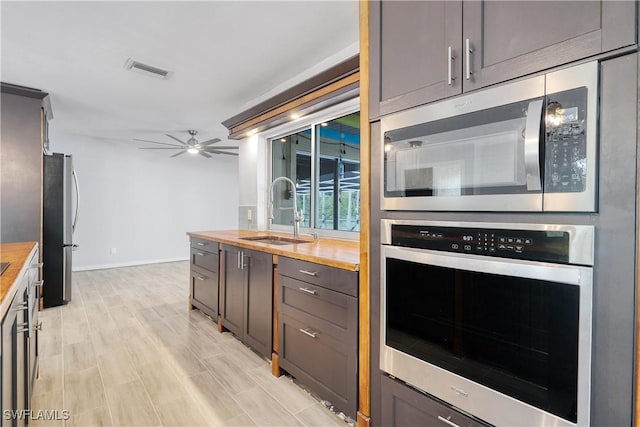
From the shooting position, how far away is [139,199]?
6312 mm

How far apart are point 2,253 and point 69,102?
9.42 ft

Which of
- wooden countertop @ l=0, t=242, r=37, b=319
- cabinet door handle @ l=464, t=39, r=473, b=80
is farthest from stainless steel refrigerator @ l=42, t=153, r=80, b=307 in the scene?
cabinet door handle @ l=464, t=39, r=473, b=80

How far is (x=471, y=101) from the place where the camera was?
1078mm

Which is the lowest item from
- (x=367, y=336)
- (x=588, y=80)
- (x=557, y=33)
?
(x=367, y=336)

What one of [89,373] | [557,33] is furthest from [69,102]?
[557,33]

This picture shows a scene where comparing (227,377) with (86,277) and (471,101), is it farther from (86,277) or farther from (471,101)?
(86,277)

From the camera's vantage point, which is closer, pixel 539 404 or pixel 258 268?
pixel 539 404

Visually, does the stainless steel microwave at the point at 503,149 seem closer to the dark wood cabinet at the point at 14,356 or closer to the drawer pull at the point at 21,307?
the dark wood cabinet at the point at 14,356

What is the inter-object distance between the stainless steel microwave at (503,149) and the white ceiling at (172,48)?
135cm

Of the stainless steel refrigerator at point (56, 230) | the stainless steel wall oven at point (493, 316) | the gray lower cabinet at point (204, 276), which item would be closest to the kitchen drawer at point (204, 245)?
the gray lower cabinet at point (204, 276)

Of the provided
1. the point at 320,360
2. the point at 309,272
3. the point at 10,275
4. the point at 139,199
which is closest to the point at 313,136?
the point at 309,272

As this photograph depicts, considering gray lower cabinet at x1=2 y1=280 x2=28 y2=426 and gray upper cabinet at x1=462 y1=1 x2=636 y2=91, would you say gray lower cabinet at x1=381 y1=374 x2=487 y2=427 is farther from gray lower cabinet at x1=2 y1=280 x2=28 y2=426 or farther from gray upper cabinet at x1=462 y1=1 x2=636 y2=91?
gray lower cabinet at x1=2 y1=280 x2=28 y2=426

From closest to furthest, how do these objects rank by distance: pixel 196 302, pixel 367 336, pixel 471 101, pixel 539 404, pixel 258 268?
pixel 539 404 → pixel 471 101 → pixel 367 336 → pixel 258 268 → pixel 196 302

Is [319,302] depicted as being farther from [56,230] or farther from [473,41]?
[56,230]
